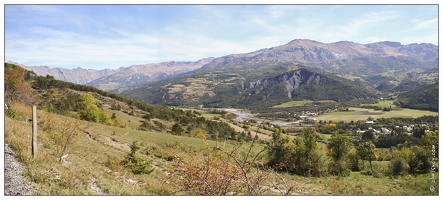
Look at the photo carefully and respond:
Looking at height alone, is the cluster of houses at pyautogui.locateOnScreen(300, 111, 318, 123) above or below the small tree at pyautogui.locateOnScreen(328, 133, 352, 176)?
below

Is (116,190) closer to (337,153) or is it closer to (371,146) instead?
(337,153)

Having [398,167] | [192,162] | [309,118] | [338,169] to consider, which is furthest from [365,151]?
[309,118]

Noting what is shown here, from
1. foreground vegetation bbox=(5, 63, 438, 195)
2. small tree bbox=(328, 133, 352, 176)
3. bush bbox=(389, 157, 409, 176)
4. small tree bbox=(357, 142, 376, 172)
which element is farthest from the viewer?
small tree bbox=(357, 142, 376, 172)

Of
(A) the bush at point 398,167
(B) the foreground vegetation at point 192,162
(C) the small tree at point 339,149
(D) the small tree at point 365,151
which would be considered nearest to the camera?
(B) the foreground vegetation at point 192,162

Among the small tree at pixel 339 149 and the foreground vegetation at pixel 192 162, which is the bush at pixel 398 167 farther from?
the small tree at pixel 339 149

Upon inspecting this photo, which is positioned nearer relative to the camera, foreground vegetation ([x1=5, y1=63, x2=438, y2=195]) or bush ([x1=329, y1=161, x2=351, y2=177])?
foreground vegetation ([x1=5, y1=63, x2=438, y2=195])

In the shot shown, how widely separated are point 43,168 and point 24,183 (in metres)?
1.22

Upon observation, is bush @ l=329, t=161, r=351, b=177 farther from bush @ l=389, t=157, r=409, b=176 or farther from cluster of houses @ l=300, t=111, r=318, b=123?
cluster of houses @ l=300, t=111, r=318, b=123

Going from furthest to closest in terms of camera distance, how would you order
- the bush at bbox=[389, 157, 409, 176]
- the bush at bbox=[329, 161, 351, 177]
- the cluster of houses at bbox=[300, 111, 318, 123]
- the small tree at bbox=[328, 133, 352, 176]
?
the cluster of houses at bbox=[300, 111, 318, 123], the small tree at bbox=[328, 133, 352, 176], the bush at bbox=[389, 157, 409, 176], the bush at bbox=[329, 161, 351, 177]

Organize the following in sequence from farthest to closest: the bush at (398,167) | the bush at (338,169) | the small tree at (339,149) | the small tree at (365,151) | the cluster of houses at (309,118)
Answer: the cluster of houses at (309,118), the small tree at (365,151), the small tree at (339,149), the bush at (398,167), the bush at (338,169)

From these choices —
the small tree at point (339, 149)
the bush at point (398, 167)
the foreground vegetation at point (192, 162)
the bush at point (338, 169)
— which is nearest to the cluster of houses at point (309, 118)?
the foreground vegetation at point (192, 162)

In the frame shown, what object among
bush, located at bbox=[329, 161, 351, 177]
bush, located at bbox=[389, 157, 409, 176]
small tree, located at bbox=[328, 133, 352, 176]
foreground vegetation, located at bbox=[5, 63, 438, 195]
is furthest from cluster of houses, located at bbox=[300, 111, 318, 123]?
bush, located at bbox=[329, 161, 351, 177]

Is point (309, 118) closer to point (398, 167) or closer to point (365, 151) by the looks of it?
point (365, 151)

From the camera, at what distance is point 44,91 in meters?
65.1
